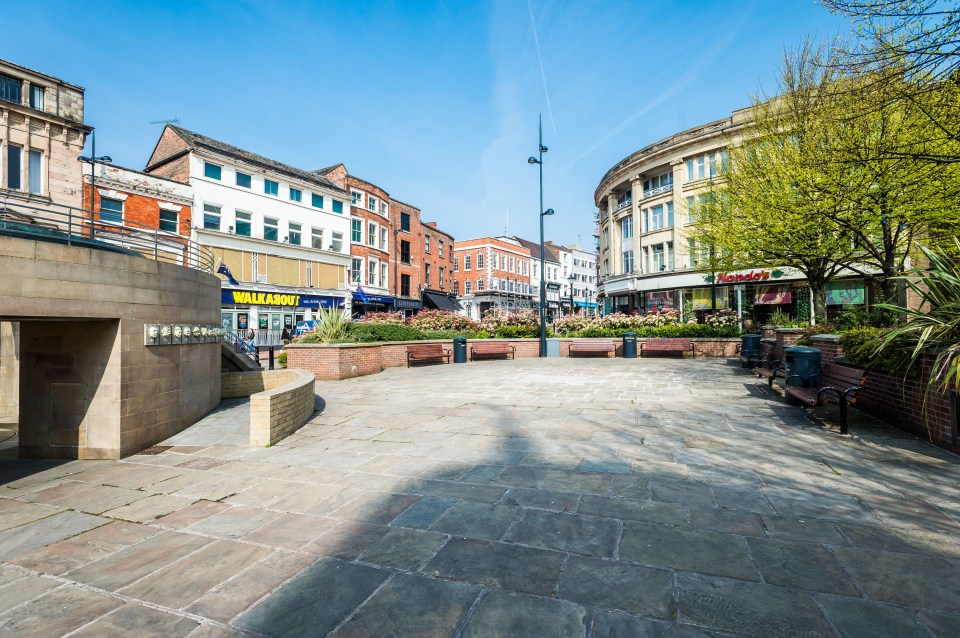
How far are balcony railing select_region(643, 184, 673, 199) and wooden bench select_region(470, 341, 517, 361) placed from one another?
22.5m

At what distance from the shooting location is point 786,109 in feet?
50.3

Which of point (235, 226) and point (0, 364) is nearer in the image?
point (0, 364)

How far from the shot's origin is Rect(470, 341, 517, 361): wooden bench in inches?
778

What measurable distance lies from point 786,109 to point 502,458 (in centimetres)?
1674

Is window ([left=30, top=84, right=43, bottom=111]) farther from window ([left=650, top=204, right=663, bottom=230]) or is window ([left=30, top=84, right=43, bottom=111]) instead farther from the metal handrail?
window ([left=650, top=204, right=663, bottom=230])

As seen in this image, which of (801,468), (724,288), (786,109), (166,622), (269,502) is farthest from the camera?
(724,288)

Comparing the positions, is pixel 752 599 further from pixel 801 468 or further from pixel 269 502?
pixel 269 502

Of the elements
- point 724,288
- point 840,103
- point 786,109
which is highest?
point 786,109

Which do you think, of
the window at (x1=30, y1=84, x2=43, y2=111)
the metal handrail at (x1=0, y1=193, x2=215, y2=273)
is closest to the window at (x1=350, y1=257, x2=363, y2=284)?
the window at (x1=30, y1=84, x2=43, y2=111)

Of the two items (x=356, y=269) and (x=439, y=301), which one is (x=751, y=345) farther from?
(x=439, y=301)

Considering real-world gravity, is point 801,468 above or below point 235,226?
below

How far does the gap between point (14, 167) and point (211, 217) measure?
30.0ft

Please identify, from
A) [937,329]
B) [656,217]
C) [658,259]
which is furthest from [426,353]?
[656,217]

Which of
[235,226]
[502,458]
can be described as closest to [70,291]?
[502,458]
